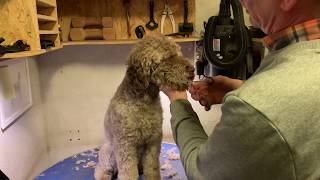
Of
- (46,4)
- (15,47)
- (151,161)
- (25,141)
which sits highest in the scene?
(46,4)

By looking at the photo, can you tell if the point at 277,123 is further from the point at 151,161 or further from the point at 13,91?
the point at 13,91

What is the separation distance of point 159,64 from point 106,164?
0.51m

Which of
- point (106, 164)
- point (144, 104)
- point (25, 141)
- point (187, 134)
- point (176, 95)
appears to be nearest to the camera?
point (187, 134)

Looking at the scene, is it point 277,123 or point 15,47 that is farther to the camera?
point 15,47

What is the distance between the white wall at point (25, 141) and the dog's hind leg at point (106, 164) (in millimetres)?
458

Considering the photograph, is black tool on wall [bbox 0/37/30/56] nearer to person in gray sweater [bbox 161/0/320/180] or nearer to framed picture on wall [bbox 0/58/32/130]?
framed picture on wall [bbox 0/58/32/130]

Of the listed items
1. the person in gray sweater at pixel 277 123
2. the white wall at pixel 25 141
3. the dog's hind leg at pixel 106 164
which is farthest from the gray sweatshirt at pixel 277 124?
the white wall at pixel 25 141

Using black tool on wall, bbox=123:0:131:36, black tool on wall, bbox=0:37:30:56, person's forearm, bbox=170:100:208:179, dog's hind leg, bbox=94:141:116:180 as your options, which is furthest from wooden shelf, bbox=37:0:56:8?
person's forearm, bbox=170:100:208:179

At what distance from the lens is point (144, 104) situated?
1.08 meters

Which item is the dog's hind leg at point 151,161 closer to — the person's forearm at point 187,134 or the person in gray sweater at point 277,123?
the person's forearm at point 187,134

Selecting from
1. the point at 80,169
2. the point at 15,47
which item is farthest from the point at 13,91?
the point at 80,169

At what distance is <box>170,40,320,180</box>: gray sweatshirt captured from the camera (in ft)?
1.23

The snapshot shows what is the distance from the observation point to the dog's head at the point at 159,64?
1.01 meters

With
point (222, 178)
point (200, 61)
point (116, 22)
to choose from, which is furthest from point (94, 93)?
point (222, 178)
